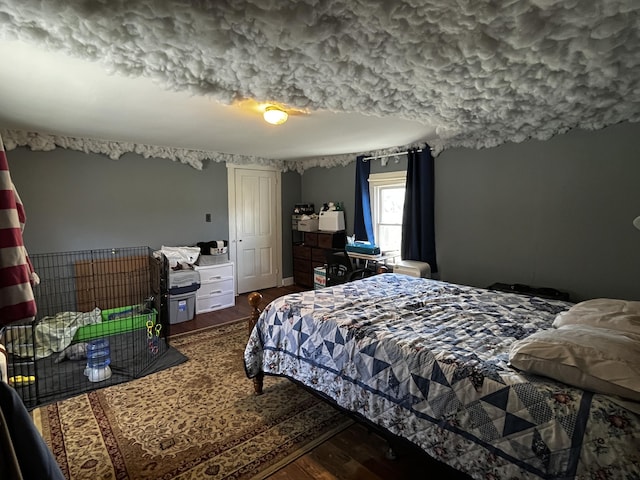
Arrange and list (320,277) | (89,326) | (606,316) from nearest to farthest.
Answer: (606,316)
(89,326)
(320,277)

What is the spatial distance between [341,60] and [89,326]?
11.4 ft

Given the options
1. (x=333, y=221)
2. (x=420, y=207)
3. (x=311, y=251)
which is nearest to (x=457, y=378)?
(x=420, y=207)

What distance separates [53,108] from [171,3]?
209 cm

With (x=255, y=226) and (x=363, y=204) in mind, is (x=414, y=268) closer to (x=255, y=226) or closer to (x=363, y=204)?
(x=363, y=204)

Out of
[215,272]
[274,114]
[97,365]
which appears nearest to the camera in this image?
[274,114]

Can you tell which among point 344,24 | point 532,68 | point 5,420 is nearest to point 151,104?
point 344,24

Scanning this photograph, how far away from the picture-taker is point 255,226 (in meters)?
5.62

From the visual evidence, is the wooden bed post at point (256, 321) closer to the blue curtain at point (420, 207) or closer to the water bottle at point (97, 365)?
the water bottle at point (97, 365)

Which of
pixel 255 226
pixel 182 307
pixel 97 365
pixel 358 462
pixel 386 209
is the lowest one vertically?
pixel 358 462

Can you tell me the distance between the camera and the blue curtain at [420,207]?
13.6 feet

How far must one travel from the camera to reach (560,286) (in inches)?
127

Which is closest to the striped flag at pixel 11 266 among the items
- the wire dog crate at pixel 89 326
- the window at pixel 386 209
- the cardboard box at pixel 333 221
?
the wire dog crate at pixel 89 326

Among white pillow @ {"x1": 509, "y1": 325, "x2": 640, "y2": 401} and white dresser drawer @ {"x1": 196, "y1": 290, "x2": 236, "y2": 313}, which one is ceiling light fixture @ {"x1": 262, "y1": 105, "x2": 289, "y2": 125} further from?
white dresser drawer @ {"x1": 196, "y1": 290, "x2": 236, "y2": 313}

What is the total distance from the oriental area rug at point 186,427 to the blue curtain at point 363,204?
275 cm
